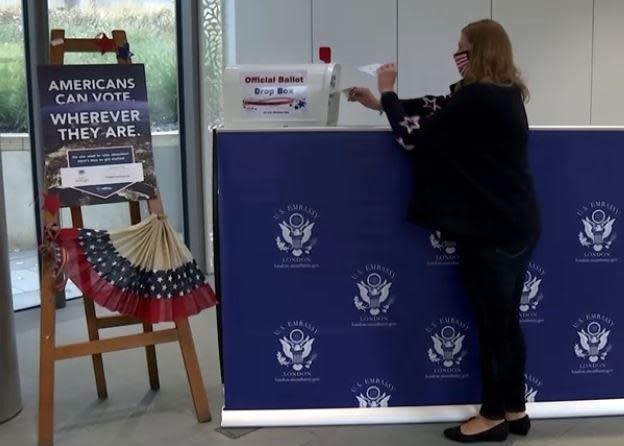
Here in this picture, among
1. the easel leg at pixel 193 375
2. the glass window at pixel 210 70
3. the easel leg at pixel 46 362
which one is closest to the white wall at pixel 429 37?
the glass window at pixel 210 70

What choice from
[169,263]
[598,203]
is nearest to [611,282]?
[598,203]

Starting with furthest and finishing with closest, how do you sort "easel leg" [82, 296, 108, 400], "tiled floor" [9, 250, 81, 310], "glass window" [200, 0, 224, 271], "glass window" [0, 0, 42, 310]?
"glass window" [200, 0, 224, 271] < "tiled floor" [9, 250, 81, 310] < "glass window" [0, 0, 42, 310] < "easel leg" [82, 296, 108, 400]

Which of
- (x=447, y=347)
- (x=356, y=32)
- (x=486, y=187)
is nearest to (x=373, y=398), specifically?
(x=447, y=347)

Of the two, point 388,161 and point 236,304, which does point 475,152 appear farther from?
point 236,304

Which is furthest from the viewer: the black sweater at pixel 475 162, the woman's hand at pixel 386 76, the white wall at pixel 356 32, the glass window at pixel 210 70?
the glass window at pixel 210 70

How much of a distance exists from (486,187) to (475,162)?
9 centimetres

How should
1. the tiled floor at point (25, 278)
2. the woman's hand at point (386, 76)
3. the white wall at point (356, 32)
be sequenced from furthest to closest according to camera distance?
the tiled floor at point (25, 278), the white wall at point (356, 32), the woman's hand at point (386, 76)

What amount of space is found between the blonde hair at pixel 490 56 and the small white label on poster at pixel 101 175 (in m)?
1.24

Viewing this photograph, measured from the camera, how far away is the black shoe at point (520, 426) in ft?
8.91

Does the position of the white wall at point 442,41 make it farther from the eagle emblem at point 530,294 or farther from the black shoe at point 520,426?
the black shoe at point 520,426

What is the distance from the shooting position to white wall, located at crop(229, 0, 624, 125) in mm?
4477

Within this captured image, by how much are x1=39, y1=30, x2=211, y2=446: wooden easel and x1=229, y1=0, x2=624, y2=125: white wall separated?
180 cm

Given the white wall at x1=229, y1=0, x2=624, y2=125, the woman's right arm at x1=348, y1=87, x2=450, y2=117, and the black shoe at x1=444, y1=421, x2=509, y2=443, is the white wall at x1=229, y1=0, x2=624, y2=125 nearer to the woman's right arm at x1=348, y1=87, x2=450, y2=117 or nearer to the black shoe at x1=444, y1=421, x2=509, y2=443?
the woman's right arm at x1=348, y1=87, x2=450, y2=117

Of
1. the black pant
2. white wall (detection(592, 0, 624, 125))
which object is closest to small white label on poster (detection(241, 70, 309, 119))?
the black pant
